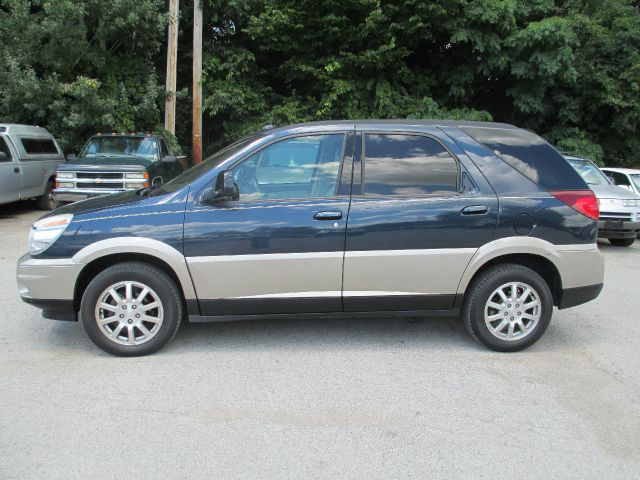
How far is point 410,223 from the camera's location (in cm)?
428

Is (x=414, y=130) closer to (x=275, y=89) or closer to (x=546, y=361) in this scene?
(x=546, y=361)

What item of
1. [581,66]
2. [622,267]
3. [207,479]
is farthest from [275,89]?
[207,479]

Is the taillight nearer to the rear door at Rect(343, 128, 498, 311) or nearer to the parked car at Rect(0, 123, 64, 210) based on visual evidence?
the rear door at Rect(343, 128, 498, 311)

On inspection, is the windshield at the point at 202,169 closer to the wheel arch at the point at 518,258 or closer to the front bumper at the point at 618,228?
the wheel arch at the point at 518,258

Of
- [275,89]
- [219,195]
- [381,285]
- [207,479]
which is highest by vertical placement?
[275,89]

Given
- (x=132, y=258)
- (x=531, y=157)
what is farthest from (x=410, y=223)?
(x=132, y=258)

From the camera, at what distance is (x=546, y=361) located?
4402 mm

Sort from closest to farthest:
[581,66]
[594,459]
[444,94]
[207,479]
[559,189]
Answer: [207,479]
[594,459]
[559,189]
[581,66]
[444,94]

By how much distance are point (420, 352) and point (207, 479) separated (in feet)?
7.41

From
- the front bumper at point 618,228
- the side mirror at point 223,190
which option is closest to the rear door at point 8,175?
the side mirror at point 223,190

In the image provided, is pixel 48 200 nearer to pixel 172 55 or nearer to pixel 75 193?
pixel 75 193

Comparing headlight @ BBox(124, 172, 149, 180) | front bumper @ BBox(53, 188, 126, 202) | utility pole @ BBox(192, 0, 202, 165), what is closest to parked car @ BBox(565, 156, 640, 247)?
headlight @ BBox(124, 172, 149, 180)

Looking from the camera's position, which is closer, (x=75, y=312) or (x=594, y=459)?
(x=594, y=459)

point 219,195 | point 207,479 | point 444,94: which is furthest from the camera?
point 444,94
